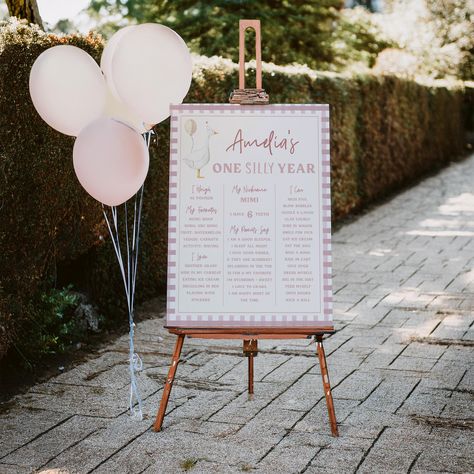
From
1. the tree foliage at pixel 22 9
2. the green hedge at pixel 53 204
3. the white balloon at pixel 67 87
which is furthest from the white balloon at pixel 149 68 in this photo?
the tree foliage at pixel 22 9

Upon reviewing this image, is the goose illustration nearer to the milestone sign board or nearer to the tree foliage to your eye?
the milestone sign board

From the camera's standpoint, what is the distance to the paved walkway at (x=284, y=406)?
3516 mm

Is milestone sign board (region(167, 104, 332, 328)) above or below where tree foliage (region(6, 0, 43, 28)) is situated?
below

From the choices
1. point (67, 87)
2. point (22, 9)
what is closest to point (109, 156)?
point (67, 87)

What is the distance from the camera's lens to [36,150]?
4.70 m

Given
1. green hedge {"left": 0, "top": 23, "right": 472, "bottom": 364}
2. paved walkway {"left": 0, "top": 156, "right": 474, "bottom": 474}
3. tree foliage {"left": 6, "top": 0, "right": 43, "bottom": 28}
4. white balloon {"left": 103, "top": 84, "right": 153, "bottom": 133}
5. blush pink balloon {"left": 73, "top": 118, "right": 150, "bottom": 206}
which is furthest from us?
tree foliage {"left": 6, "top": 0, "right": 43, "bottom": 28}

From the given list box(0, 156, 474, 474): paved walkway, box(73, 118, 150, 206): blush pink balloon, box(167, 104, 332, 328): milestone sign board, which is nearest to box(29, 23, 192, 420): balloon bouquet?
box(73, 118, 150, 206): blush pink balloon

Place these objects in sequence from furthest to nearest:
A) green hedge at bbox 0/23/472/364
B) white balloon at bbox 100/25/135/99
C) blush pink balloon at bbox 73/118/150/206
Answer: green hedge at bbox 0/23/472/364
white balloon at bbox 100/25/135/99
blush pink balloon at bbox 73/118/150/206

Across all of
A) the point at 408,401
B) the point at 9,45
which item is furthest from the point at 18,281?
the point at 408,401

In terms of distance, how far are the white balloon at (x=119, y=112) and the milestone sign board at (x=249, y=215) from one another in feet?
0.85

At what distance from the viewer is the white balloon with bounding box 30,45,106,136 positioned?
146 inches

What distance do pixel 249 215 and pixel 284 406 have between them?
105 cm

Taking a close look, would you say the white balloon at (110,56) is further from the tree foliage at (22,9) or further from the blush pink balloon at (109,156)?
the tree foliage at (22,9)

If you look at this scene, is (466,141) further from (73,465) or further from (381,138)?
(73,465)
